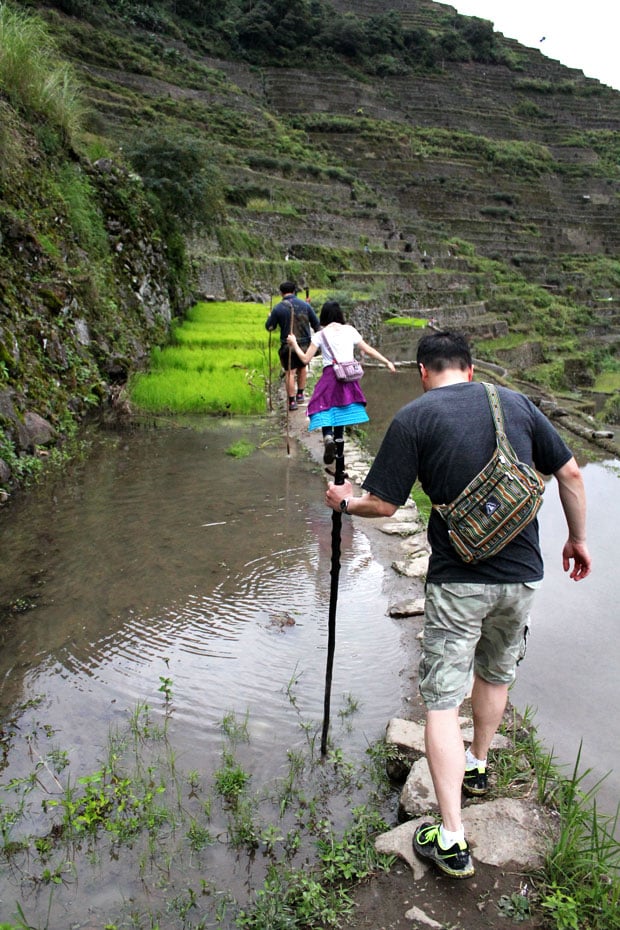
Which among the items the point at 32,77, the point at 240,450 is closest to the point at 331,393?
the point at 240,450

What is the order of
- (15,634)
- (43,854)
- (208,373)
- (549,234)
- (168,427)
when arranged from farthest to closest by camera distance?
(549,234) → (208,373) → (168,427) → (15,634) → (43,854)

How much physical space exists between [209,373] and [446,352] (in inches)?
307

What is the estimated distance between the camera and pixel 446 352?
7.79 ft

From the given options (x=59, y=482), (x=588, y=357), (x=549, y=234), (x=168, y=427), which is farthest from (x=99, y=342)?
(x=549, y=234)

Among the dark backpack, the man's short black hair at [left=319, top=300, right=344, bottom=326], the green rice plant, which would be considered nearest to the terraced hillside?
the dark backpack

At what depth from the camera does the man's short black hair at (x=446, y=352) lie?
7.77 feet

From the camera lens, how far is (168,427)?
8.21 metres

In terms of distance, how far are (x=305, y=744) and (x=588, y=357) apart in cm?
2512

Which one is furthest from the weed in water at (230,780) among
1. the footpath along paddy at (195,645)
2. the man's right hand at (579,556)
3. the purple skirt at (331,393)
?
the purple skirt at (331,393)

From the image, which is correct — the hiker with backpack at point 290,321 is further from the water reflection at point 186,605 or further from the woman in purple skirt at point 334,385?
the woman in purple skirt at point 334,385

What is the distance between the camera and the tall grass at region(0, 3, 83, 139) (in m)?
8.42

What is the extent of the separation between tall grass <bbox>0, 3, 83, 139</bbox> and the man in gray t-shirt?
8.47 m

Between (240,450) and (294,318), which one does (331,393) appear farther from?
(294,318)

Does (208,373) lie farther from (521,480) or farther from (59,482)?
(521,480)
